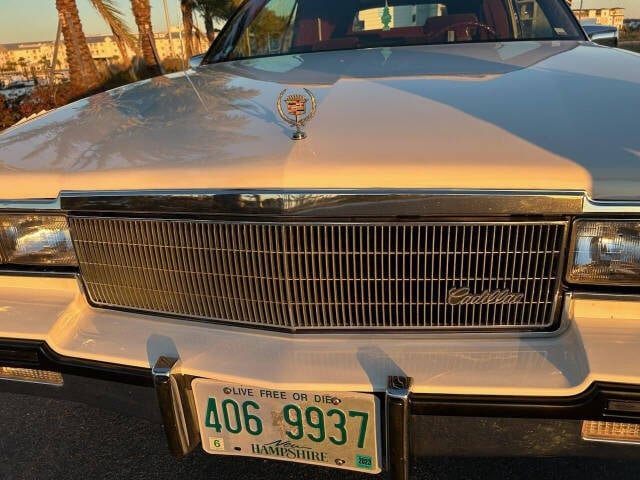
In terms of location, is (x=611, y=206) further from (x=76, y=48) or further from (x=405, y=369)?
(x=76, y=48)

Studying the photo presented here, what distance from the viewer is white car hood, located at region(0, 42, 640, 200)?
1.29 m

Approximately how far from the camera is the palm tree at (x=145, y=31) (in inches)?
527

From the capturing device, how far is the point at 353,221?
4.42 ft

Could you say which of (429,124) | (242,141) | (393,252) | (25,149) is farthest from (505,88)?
(25,149)

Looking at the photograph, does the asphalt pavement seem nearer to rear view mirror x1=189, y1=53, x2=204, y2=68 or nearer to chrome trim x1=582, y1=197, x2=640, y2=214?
chrome trim x1=582, y1=197, x2=640, y2=214

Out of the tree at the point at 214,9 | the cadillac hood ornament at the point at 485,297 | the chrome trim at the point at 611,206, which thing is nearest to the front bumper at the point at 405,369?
the cadillac hood ornament at the point at 485,297

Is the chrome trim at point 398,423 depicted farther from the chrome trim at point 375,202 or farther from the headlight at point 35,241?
the headlight at point 35,241

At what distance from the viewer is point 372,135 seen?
1.44 meters

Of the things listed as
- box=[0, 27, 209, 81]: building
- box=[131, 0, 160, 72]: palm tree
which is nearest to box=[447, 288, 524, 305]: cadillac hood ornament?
box=[0, 27, 209, 81]: building

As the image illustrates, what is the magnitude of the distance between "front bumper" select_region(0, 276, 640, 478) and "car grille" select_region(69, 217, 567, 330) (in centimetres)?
6

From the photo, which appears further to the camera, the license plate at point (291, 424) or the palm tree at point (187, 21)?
the palm tree at point (187, 21)

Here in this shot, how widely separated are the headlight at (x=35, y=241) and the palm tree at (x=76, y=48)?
942 centimetres

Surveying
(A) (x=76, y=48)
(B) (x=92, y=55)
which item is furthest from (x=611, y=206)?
(B) (x=92, y=55)

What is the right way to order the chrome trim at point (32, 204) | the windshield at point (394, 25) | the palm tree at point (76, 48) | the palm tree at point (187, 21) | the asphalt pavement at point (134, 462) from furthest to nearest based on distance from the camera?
the palm tree at point (187, 21) → the palm tree at point (76, 48) → the windshield at point (394, 25) → the asphalt pavement at point (134, 462) → the chrome trim at point (32, 204)
